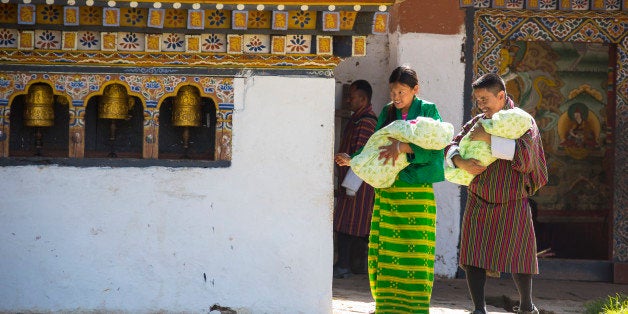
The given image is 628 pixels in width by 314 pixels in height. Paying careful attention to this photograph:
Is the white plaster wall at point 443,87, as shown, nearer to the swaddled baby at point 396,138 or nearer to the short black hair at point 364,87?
the short black hair at point 364,87

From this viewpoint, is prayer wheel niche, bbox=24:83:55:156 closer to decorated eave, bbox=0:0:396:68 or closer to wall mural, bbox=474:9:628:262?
decorated eave, bbox=0:0:396:68

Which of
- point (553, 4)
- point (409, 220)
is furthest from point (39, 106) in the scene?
point (553, 4)

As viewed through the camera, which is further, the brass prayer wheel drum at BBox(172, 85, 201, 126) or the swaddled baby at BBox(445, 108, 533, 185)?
the brass prayer wheel drum at BBox(172, 85, 201, 126)

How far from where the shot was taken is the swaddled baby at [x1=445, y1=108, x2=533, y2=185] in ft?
20.9

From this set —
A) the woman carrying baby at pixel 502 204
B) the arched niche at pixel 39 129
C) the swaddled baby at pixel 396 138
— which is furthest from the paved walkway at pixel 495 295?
the arched niche at pixel 39 129

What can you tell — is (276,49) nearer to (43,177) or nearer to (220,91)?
(220,91)

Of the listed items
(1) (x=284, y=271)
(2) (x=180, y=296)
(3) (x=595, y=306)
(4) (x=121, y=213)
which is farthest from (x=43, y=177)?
(3) (x=595, y=306)

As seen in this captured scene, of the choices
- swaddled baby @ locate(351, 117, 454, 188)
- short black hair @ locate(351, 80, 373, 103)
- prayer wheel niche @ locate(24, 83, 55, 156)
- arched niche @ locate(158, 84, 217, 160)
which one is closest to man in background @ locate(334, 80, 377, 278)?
short black hair @ locate(351, 80, 373, 103)

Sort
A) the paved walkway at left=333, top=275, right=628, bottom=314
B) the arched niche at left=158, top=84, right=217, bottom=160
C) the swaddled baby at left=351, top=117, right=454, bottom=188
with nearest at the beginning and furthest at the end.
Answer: the swaddled baby at left=351, top=117, right=454, bottom=188, the arched niche at left=158, top=84, right=217, bottom=160, the paved walkway at left=333, top=275, right=628, bottom=314

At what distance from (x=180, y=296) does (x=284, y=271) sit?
66cm

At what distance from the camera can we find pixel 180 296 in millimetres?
6828

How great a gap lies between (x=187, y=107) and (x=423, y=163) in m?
1.61

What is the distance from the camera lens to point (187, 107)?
23.1 ft

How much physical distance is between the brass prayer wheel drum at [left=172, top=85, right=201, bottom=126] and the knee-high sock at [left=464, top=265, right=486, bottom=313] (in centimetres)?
196
